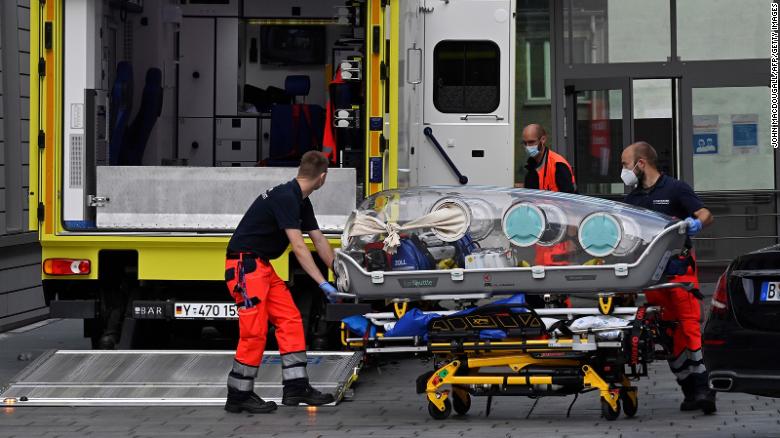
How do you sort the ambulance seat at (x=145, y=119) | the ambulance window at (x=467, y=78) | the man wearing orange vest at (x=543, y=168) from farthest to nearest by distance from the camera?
the ambulance window at (x=467, y=78)
the ambulance seat at (x=145, y=119)
the man wearing orange vest at (x=543, y=168)

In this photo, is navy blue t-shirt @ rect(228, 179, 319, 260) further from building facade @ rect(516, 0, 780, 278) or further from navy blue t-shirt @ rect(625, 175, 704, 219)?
building facade @ rect(516, 0, 780, 278)

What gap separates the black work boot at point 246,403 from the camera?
9.79 meters

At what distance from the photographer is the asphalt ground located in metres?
8.93

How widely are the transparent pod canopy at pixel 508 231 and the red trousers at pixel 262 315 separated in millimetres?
528

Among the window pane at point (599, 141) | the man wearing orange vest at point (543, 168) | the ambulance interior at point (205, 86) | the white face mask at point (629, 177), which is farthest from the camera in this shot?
the window pane at point (599, 141)

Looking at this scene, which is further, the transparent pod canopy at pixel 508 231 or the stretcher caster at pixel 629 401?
the stretcher caster at pixel 629 401

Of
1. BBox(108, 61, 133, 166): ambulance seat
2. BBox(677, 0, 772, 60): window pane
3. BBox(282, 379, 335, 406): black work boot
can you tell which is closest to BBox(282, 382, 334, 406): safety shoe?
BBox(282, 379, 335, 406): black work boot

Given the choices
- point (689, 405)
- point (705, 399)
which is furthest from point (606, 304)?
point (689, 405)

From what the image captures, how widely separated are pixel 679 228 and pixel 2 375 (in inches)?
205

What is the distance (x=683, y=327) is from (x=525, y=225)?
3.87 ft

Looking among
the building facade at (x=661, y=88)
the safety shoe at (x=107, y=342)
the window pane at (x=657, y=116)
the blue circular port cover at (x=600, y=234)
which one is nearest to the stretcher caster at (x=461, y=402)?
the blue circular port cover at (x=600, y=234)

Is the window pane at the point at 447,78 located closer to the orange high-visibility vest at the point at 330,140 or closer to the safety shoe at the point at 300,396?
the orange high-visibility vest at the point at 330,140

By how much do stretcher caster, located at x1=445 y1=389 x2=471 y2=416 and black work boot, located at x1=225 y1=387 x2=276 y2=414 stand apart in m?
1.08

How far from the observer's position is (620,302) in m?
9.37
